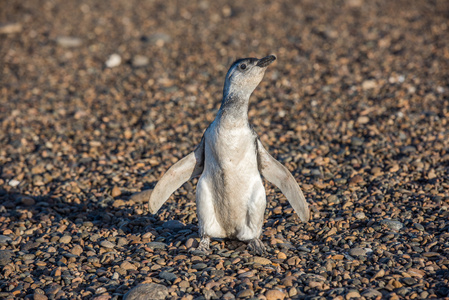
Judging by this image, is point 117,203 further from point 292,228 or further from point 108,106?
point 108,106

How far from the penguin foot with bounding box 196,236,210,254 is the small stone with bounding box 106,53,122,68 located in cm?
576

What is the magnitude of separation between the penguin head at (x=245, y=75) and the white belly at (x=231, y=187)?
0.32 m

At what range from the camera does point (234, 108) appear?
14.7 feet

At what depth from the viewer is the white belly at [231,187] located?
4.54 meters

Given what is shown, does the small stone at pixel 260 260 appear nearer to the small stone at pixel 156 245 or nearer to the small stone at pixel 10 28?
the small stone at pixel 156 245

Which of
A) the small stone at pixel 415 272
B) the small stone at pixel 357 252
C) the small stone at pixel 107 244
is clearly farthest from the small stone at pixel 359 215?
the small stone at pixel 107 244

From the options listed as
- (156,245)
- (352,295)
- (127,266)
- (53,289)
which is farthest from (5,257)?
(352,295)

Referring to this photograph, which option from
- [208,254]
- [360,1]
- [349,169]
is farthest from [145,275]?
[360,1]

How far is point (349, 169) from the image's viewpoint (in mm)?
6387

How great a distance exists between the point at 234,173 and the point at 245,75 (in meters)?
0.81

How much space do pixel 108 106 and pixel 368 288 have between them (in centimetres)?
561

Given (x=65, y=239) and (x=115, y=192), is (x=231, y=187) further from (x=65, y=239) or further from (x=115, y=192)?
(x=115, y=192)

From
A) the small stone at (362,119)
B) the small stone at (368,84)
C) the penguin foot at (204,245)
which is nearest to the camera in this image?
the penguin foot at (204,245)

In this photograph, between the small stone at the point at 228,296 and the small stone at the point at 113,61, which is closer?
the small stone at the point at 228,296
